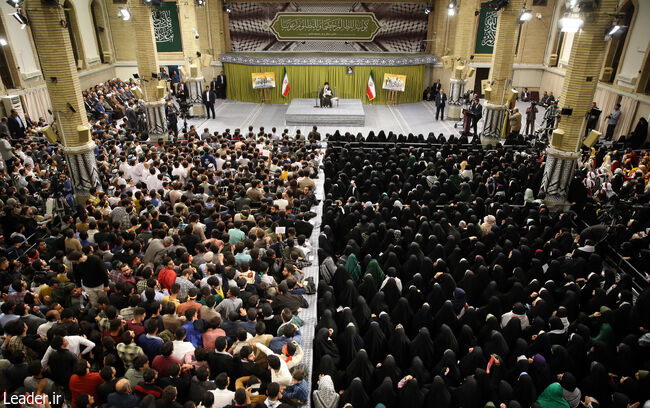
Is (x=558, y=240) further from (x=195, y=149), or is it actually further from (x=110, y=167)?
(x=110, y=167)

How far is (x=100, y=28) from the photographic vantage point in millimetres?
21234

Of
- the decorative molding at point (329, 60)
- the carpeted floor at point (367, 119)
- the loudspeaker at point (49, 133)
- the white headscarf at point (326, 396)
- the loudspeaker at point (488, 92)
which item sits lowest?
the carpeted floor at point (367, 119)

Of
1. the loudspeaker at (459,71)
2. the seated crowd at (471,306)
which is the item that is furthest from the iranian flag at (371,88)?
the seated crowd at (471,306)

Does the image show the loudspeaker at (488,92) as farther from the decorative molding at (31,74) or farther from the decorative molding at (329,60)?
the decorative molding at (31,74)

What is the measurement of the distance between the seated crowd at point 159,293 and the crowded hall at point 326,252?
0.03 metres

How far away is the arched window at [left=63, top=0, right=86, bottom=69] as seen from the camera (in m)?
18.9

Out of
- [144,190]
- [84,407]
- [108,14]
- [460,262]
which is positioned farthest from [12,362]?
[108,14]

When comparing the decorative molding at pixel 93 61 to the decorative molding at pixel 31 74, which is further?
the decorative molding at pixel 93 61

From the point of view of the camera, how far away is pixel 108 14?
2142cm

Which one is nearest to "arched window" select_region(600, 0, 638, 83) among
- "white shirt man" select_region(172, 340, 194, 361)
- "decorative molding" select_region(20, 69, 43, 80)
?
"white shirt man" select_region(172, 340, 194, 361)

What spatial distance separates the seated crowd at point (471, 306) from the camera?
4539 mm

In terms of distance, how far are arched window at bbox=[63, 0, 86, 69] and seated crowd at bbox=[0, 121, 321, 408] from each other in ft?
39.1

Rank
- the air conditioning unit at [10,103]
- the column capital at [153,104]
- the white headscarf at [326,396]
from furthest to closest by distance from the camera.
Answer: the air conditioning unit at [10,103]
the column capital at [153,104]
the white headscarf at [326,396]

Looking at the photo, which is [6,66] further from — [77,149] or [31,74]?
[77,149]
